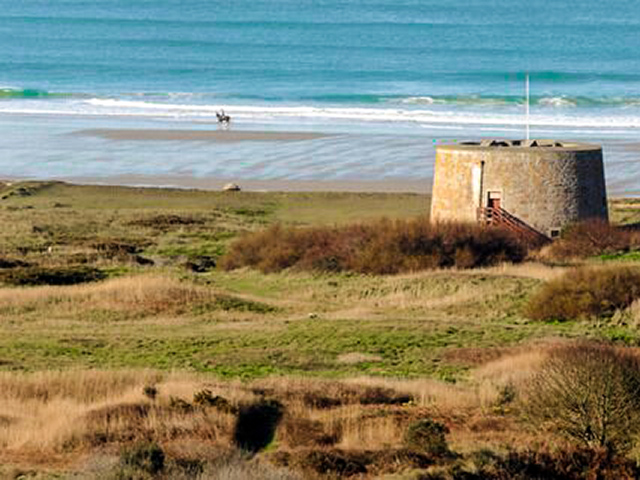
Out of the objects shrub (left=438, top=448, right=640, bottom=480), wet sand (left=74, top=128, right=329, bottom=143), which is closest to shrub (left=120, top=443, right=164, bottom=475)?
shrub (left=438, top=448, right=640, bottom=480)

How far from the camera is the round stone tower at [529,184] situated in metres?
39.8

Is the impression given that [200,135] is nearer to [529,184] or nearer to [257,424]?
[529,184]

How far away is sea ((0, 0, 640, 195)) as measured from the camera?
223 ft

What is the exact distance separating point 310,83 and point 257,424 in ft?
310

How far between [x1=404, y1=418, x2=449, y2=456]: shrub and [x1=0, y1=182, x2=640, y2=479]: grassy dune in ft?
0.84

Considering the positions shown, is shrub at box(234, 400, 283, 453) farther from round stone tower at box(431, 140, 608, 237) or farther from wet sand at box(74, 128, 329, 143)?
wet sand at box(74, 128, 329, 143)

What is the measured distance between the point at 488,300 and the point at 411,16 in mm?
146553

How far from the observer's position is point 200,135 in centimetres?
7900

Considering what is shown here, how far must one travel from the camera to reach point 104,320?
106 feet

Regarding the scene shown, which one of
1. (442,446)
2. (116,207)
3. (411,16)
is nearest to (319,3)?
(411,16)

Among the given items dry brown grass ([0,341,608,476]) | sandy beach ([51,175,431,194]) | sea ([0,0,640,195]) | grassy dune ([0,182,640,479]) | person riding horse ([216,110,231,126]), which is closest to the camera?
dry brown grass ([0,341,608,476])

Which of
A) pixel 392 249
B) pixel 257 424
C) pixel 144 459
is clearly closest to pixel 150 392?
pixel 257 424

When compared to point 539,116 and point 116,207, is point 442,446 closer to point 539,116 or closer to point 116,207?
point 116,207

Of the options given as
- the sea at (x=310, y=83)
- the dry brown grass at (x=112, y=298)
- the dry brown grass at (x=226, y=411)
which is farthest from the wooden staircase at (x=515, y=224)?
the sea at (x=310, y=83)
